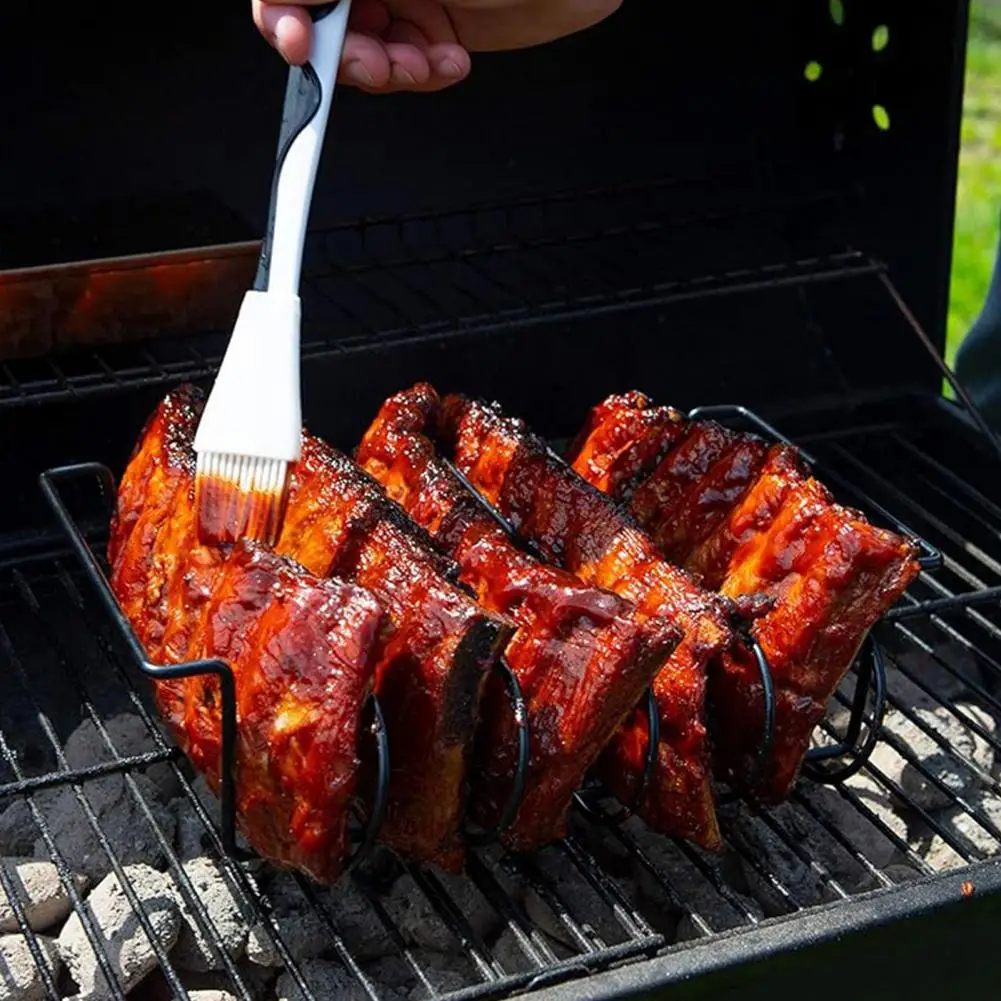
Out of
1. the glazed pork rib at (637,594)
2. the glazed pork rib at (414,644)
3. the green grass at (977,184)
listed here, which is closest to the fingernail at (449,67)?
the glazed pork rib at (637,594)

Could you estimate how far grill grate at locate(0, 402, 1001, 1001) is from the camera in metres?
2.39

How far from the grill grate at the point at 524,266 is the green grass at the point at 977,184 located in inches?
66.3

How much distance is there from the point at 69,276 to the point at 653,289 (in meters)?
1.27

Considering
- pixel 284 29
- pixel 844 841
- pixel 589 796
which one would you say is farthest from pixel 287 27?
pixel 844 841

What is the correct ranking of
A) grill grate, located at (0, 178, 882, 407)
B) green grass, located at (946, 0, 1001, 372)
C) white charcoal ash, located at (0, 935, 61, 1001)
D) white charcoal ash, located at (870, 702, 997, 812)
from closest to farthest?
1. white charcoal ash, located at (0, 935, 61, 1001)
2. white charcoal ash, located at (870, 702, 997, 812)
3. grill grate, located at (0, 178, 882, 407)
4. green grass, located at (946, 0, 1001, 372)

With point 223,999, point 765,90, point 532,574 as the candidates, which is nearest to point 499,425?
point 532,574

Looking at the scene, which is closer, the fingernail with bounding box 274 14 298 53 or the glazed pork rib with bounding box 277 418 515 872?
the glazed pork rib with bounding box 277 418 515 872

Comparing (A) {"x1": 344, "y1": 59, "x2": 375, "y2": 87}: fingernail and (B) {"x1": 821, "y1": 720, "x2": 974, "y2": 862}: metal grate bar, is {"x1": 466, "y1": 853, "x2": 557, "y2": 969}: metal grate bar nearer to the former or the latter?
(B) {"x1": 821, "y1": 720, "x2": 974, "y2": 862}: metal grate bar

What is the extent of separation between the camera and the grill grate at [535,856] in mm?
2395

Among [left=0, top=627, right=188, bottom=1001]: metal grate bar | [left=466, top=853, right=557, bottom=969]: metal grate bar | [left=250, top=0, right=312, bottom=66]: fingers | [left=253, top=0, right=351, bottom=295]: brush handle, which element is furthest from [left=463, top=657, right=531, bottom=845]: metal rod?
[left=250, top=0, right=312, bottom=66]: fingers

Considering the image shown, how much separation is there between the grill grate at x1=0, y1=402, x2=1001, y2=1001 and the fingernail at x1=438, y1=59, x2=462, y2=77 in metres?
1.14

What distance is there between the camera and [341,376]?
3.66 meters

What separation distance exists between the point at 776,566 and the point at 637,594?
0.24 metres

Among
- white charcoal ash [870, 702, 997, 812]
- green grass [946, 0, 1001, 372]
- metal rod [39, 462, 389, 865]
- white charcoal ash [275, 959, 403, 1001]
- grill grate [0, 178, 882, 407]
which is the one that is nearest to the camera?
metal rod [39, 462, 389, 865]
